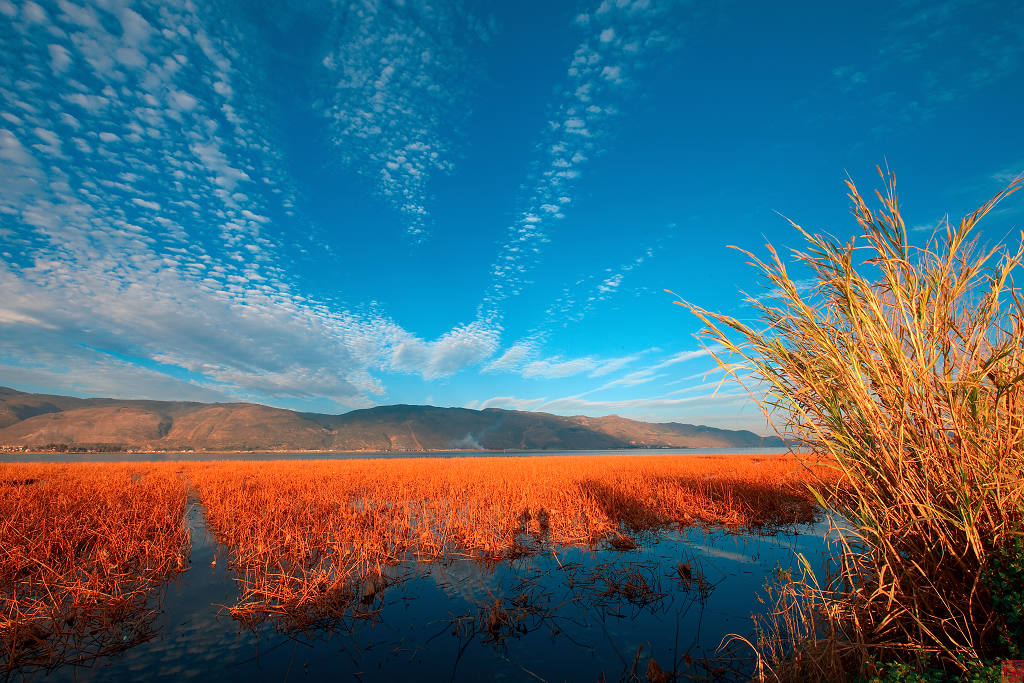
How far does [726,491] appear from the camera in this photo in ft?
43.2

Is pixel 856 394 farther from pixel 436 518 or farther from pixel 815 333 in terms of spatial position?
pixel 436 518

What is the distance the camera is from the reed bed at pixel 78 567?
4555 millimetres

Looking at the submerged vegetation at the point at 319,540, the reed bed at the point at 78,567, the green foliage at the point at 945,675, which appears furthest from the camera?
the submerged vegetation at the point at 319,540

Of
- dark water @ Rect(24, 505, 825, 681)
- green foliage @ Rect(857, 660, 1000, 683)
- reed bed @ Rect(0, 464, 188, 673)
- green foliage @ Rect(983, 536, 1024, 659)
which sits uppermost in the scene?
green foliage @ Rect(983, 536, 1024, 659)

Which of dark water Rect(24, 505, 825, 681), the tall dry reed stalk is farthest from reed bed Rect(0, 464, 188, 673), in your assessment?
the tall dry reed stalk

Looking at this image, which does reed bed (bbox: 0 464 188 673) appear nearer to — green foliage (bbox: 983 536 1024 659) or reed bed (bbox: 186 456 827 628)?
reed bed (bbox: 186 456 827 628)

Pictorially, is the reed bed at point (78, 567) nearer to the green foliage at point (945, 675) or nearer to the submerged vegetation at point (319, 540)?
the submerged vegetation at point (319, 540)

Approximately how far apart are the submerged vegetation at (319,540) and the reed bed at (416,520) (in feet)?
0.16

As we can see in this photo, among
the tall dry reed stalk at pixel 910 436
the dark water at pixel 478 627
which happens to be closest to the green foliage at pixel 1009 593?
the tall dry reed stalk at pixel 910 436

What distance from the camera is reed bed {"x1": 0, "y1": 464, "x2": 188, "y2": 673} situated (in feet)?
14.9

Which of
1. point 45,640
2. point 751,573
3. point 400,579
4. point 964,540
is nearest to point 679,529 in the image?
point 751,573

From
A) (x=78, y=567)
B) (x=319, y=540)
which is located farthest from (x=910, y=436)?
(x=78, y=567)

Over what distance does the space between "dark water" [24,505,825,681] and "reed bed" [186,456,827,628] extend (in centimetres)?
41

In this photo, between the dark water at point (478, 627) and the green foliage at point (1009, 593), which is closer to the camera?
the green foliage at point (1009, 593)
